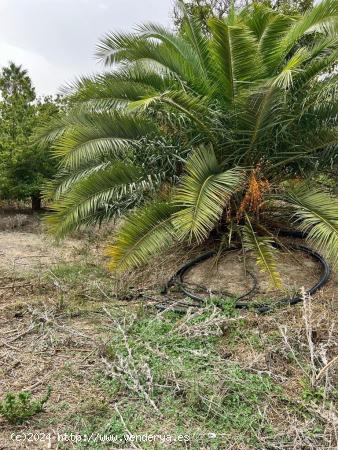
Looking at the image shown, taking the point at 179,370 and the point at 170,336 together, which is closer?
the point at 179,370

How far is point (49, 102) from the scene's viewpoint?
14.0m

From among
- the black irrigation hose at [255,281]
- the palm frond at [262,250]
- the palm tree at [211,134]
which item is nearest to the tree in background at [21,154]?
the palm tree at [211,134]

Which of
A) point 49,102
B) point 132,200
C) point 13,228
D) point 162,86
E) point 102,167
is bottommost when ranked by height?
point 13,228

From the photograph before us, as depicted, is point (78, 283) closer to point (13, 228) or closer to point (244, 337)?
point (244, 337)

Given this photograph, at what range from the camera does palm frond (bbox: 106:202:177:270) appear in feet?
13.5

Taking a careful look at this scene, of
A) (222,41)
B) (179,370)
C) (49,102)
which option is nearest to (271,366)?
(179,370)

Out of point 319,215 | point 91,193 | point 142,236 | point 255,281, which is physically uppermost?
point 91,193

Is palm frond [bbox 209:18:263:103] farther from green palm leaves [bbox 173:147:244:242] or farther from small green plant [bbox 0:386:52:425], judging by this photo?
small green plant [bbox 0:386:52:425]

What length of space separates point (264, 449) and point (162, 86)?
450 centimetres

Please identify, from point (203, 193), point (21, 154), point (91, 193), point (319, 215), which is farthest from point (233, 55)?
point (21, 154)

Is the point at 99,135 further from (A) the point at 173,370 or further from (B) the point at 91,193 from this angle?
(A) the point at 173,370

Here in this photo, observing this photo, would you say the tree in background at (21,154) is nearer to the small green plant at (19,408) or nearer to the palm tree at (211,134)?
the palm tree at (211,134)

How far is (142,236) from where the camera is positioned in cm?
429

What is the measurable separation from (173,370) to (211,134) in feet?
9.43
